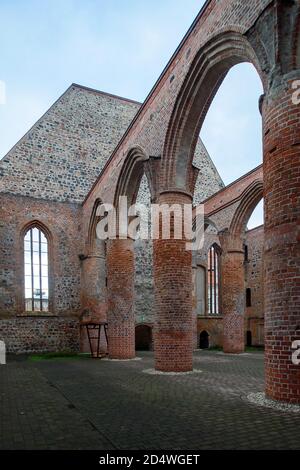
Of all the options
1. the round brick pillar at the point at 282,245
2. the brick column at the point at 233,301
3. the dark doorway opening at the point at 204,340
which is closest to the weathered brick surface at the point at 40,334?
the brick column at the point at 233,301

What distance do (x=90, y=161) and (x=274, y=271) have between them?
1625 cm

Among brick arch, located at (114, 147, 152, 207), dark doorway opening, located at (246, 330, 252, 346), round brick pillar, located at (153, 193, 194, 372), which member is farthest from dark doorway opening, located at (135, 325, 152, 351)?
round brick pillar, located at (153, 193, 194, 372)

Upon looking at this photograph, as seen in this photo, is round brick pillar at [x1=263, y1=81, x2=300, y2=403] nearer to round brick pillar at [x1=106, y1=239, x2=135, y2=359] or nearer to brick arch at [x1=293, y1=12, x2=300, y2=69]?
brick arch at [x1=293, y1=12, x2=300, y2=69]

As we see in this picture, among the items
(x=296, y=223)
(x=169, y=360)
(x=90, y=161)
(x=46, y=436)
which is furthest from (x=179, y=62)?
(x=90, y=161)

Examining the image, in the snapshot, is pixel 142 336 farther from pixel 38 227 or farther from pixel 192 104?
pixel 192 104

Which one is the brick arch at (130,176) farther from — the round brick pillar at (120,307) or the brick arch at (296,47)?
the brick arch at (296,47)

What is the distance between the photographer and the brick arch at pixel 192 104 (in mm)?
9133

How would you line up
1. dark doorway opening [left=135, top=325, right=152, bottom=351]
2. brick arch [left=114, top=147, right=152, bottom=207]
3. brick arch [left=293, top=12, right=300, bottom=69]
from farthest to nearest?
dark doorway opening [left=135, top=325, right=152, bottom=351] → brick arch [left=114, top=147, right=152, bottom=207] → brick arch [left=293, top=12, right=300, bottom=69]

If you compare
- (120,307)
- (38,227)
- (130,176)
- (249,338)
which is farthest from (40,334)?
(249,338)

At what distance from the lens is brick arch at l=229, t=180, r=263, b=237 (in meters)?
17.2

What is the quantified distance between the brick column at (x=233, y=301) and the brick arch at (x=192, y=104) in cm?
789

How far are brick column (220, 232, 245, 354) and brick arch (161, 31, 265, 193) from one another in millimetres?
7892

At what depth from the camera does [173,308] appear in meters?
10.3

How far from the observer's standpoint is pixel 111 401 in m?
6.86
